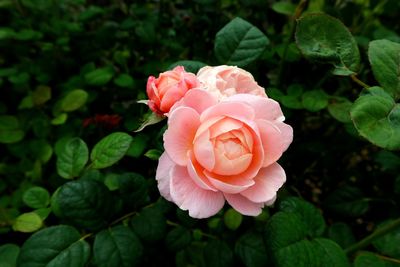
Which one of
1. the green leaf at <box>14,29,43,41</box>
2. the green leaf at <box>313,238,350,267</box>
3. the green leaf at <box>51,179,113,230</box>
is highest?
the green leaf at <box>14,29,43,41</box>

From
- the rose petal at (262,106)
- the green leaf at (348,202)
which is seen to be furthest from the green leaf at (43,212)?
the green leaf at (348,202)

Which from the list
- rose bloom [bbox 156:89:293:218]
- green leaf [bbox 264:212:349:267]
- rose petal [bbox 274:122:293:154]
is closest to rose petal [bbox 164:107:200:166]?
rose bloom [bbox 156:89:293:218]

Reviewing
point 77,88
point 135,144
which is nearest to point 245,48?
point 135,144

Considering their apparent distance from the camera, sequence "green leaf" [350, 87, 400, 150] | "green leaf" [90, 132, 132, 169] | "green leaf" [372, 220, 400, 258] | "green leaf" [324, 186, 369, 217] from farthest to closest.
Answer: "green leaf" [324, 186, 369, 217] → "green leaf" [372, 220, 400, 258] → "green leaf" [90, 132, 132, 169] → "green leaf" [350, 87, 400, 150]

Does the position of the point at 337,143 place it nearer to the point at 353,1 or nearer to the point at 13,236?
the point at 353,1

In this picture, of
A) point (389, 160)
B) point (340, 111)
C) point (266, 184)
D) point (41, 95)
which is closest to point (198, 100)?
point (266, 184)

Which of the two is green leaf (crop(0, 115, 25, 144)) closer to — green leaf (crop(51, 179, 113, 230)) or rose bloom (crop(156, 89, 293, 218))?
green leaf (crop(51, 179, 113, 230))
